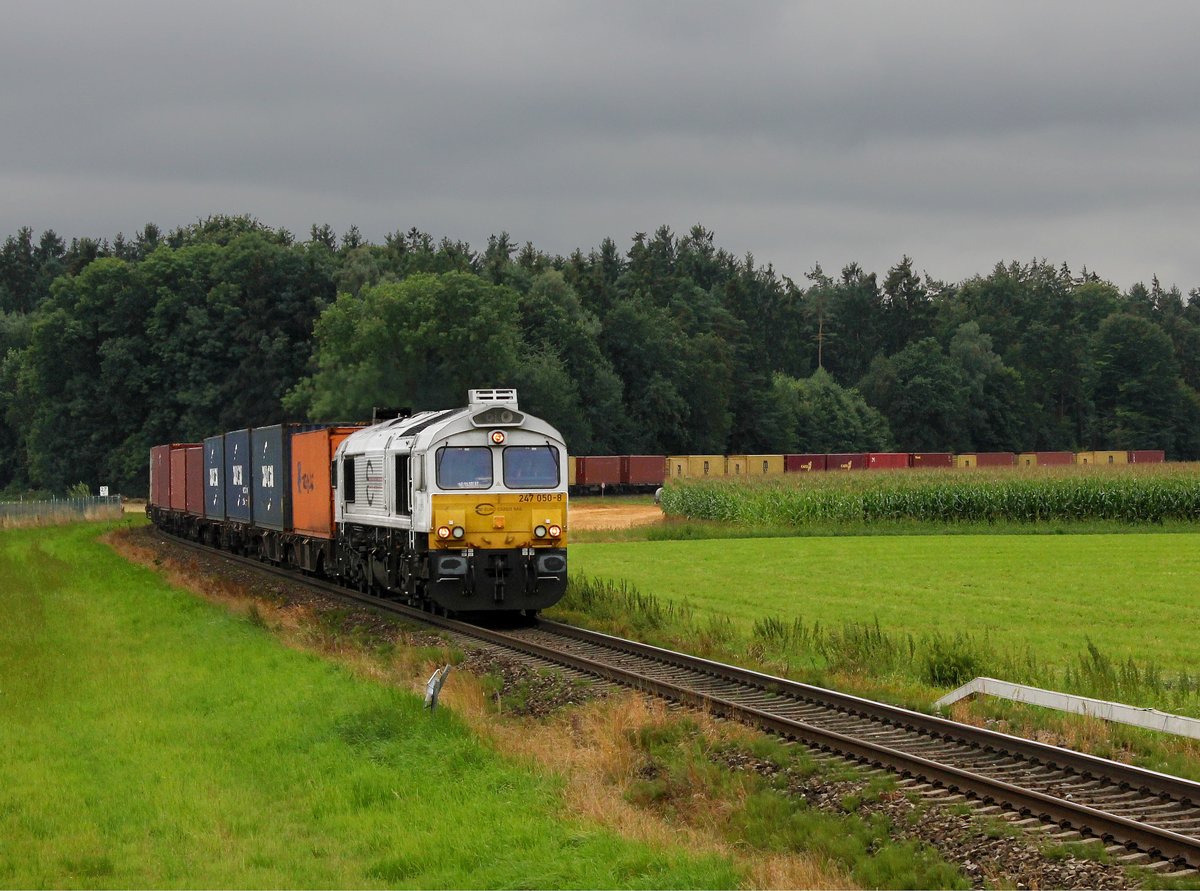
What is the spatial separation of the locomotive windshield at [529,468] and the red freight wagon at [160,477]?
35.5 metres

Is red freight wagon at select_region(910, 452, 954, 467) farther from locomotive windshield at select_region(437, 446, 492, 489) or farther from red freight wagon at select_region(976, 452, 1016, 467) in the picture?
locomotive windshield at select_region(437, 446, 492, 489)

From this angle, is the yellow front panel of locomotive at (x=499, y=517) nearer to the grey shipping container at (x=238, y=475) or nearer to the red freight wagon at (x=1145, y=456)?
the grey shipping container at (x=238, y=475)

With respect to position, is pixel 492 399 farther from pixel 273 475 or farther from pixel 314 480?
pixel 273 475

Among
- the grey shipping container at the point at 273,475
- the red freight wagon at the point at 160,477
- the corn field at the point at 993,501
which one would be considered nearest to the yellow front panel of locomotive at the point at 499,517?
the grey shipping container at the point at 273,475

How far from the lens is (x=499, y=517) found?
77.2 feet

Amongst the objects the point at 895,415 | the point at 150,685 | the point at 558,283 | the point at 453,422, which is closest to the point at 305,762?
the point at 150,685

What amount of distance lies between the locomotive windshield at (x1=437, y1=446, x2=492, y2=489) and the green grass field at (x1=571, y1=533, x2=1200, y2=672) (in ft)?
19.1

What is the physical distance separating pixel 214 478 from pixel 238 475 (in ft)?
14.9

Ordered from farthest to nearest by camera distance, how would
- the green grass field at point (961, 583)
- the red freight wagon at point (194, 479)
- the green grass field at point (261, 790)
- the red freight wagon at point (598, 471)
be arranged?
the red freight wagon at point (598, 471), the red freight wagon at point (194, 479), the green grass field at point (961, 583), the green grass field at point (261, 790)

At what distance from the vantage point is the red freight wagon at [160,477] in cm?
5647

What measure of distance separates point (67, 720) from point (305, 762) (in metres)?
3.99

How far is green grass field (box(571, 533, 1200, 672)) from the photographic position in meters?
24.0

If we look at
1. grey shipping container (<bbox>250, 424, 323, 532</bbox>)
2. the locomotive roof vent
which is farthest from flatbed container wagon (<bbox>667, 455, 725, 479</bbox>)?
the locomotive roof vent

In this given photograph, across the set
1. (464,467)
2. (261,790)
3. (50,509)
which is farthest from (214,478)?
(261,790)
